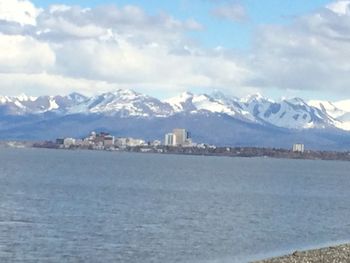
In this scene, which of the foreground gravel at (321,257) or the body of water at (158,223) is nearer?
the foreground gravel at (321,257)

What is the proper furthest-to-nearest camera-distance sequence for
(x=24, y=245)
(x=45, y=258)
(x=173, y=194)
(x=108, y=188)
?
(x=108, y=188) < (x=173, y=194) < (x=24, y=245) < (x=45, y=258)

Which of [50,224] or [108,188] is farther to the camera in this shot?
[108,188]

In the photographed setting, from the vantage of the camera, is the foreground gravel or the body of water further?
the body of water

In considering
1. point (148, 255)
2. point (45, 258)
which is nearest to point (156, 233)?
point (148, 255)

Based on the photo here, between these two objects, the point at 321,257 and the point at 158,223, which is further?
the point at 158,223

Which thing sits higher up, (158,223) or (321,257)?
(321,257)

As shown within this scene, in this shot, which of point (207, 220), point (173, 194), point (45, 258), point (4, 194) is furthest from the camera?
point (173, 194)

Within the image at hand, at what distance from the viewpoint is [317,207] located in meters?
89.6

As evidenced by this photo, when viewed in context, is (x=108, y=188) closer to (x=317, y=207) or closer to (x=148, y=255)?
(x=317, y=207)

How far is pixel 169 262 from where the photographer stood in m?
44.0

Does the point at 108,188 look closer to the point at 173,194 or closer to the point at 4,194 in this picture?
the point at 173,194

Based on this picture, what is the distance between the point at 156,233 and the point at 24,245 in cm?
1099

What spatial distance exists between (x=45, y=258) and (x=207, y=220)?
81.3 ft

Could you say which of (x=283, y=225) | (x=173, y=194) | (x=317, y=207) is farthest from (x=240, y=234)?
(x=173, y=194)
